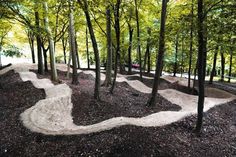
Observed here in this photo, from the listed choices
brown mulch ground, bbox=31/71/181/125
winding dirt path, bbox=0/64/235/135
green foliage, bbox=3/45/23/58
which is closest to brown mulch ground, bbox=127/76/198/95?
winding dirt path, bbox=0/64/235/135

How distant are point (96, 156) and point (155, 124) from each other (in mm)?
2374

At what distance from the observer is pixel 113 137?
5316 mm

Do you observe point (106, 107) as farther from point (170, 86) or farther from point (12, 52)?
point (170, 86)

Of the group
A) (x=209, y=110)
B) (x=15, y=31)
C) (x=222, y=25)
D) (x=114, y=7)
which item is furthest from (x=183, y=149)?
(x=15, y=31)

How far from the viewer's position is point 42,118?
670 cm

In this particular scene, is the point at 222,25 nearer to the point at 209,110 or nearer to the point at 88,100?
the point at 209,110

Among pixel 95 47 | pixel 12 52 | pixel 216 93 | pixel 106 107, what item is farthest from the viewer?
pixel 216 93

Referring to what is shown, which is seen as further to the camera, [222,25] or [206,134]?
[206,134]

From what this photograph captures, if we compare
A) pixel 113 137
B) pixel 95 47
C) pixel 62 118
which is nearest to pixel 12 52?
pixel 95 47

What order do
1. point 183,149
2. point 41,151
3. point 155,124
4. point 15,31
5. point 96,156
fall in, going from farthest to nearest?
1. point 15,31
2. point 155,124
3. point 183,149
4. point 41,151
5. point 96,156

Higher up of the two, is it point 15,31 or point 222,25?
point 15,31

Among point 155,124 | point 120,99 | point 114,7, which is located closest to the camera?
point 155,124

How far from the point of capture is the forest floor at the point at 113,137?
501 cm

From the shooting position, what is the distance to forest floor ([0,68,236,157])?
5.01m
